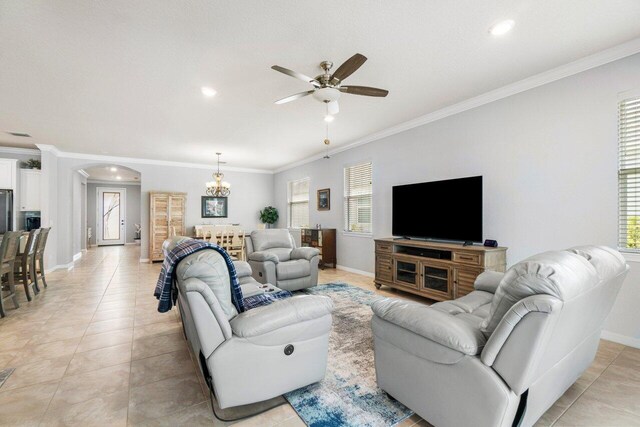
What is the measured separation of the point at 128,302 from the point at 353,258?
13.0ft

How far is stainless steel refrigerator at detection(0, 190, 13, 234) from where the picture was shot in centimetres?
553

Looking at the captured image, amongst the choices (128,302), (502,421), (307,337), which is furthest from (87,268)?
(502,421)

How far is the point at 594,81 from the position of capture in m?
2.84

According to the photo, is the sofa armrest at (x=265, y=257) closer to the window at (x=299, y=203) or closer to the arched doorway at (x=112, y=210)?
the window at (x=299, y=203)

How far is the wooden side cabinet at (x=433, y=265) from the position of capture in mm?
3393

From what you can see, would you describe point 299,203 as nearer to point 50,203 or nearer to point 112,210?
point 50,203

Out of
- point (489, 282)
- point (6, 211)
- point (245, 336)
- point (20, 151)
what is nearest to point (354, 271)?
point (489, 282)

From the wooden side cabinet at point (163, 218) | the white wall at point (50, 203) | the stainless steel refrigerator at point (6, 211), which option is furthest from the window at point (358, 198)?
the stainless steel refrigerator at point (6, 211)

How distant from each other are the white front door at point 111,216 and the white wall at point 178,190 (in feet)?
13.2

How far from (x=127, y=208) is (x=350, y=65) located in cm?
1240

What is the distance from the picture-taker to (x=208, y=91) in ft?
11.2

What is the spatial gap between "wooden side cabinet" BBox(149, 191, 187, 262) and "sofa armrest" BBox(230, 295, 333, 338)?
6.76 meters

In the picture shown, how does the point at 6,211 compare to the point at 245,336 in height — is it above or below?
above

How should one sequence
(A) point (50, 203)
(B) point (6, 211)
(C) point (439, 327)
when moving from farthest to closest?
(A) point (50, 203)
(B) point (6, 211)
(C) point (439, 327)
